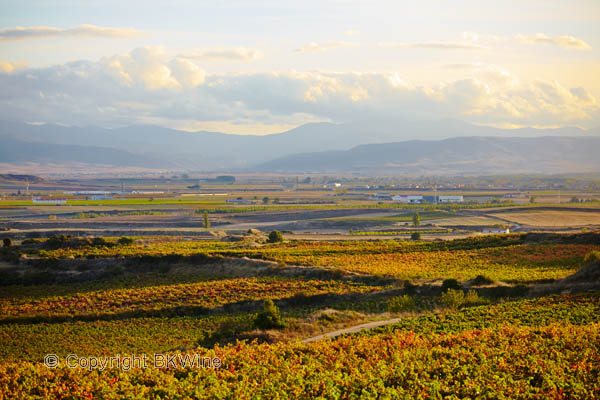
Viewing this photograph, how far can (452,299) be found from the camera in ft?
99.5

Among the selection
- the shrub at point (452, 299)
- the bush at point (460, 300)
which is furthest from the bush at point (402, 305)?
the bush at point (460, 300)

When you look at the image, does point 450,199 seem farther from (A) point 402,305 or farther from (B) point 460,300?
(A) point 402,305

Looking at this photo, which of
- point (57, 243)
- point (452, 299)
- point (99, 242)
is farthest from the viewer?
point (99, 242)

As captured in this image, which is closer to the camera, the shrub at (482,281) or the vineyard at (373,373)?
the vineyard at (373,373)

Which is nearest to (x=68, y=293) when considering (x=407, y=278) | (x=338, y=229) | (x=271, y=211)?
(x=407, y=278)

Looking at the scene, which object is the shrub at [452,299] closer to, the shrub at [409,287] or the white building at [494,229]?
the shrub at [409,287]

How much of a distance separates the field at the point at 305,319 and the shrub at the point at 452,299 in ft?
0.47

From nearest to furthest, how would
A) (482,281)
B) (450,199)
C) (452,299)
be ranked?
(452,299) < (482,281) < (450,199)

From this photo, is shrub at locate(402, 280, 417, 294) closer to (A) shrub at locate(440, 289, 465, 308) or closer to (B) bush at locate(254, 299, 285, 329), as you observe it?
(A) shrub at locate(440, 289, 465, 308)

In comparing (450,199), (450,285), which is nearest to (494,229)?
(450,199)

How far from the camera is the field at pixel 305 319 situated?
508 inches

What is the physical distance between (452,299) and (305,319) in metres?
8.47

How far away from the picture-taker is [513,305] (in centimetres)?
2598

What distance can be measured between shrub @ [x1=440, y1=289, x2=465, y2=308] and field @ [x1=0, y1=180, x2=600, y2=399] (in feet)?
0.47
